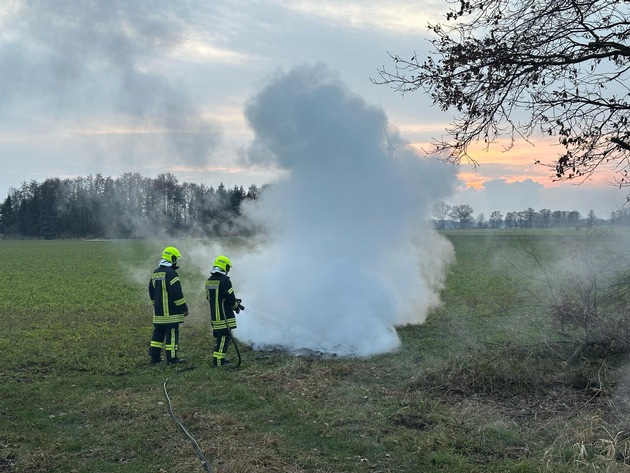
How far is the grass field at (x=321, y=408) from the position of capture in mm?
5695

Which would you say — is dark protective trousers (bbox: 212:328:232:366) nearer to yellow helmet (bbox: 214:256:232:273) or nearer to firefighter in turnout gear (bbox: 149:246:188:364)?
firefighter in turnout gear (bbox: 149:246:188:364)

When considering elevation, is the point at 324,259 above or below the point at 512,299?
above

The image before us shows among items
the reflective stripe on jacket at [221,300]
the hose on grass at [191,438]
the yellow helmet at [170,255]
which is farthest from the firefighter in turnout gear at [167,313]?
the hose on grass at [191,438]

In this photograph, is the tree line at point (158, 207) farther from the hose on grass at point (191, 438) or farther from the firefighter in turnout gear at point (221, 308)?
the hose on grass at point (191, 438)

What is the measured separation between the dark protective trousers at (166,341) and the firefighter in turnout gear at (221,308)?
2.47 feet

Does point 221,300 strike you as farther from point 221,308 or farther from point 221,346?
point 221,346

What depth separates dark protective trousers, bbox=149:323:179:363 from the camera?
10.3 m

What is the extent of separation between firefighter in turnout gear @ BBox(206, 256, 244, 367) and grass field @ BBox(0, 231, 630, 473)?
20.4 inches

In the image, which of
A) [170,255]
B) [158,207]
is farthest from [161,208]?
[170,255]

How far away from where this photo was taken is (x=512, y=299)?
17.9 meters

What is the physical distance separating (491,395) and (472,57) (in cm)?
459

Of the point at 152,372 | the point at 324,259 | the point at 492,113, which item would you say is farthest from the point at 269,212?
the point at 492,113

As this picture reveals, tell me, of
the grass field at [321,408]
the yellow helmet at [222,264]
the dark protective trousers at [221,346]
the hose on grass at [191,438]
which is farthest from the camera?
the yellow helmet at [222,264]

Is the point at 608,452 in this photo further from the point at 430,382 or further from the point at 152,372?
the point at 152,372
